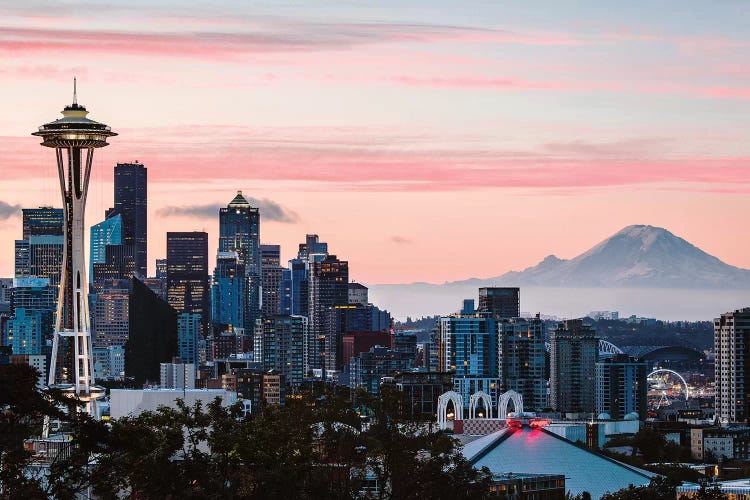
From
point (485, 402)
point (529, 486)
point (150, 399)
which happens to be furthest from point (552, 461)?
point (485, 402)

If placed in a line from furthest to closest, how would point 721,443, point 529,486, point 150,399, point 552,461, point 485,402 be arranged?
point 721,443 → point 485,402 → point 552,461 → point 529,486 → point 150,399

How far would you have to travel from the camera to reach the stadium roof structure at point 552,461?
9969cm

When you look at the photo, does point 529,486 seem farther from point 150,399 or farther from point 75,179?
point 75,179

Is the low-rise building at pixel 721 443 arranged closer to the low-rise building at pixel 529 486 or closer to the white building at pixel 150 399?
the low-rise building at pixel 529 486

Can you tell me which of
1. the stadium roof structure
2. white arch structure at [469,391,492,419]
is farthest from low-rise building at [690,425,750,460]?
the stadium roof structure

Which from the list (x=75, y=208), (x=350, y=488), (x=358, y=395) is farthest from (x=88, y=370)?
(x=350, y=488)

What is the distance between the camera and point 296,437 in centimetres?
5519

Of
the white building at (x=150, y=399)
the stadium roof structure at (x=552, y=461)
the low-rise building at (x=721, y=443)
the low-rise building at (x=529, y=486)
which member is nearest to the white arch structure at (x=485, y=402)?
the low-rise building at (x=721, y=443)

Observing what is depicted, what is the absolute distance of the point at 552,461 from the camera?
344ft

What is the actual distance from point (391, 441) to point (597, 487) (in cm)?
4169

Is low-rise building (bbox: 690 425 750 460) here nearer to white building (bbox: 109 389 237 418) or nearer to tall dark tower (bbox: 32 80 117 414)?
tall dark tower (bbox: 32 80 117 414)

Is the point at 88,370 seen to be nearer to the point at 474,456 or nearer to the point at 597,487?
the point at 474,456

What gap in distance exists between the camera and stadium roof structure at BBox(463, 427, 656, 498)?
9969 centimetres

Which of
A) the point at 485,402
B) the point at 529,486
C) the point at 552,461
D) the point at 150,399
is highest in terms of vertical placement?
the point at 150,399
